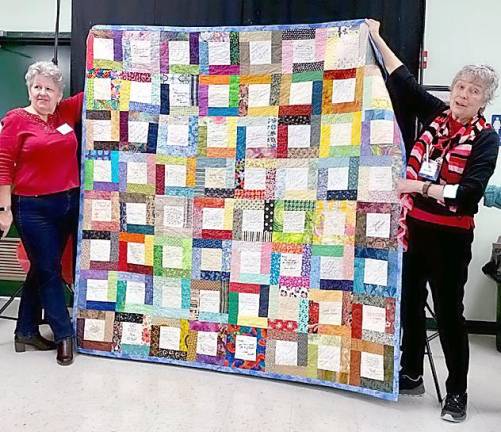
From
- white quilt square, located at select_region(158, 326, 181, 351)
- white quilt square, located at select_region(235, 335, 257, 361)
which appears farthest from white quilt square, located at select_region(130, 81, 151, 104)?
white quilt square, located at select_region(235, 335, 257, 361)

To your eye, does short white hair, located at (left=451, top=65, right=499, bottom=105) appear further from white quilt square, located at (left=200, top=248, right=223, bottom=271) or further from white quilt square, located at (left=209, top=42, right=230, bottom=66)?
white quilt square, located at (left=200, top=248, right=223, bottom=271)

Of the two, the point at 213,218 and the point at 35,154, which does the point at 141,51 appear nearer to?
the point at 35,154

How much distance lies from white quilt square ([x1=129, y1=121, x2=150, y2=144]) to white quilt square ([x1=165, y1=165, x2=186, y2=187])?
172 mm

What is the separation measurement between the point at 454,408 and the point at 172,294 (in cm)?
129

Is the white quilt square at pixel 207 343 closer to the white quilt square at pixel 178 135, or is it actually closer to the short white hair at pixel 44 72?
the white quilt square at pixel 178 135

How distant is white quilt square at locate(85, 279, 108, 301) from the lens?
9.33ft

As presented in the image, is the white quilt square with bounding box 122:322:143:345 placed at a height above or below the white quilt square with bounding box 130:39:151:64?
below

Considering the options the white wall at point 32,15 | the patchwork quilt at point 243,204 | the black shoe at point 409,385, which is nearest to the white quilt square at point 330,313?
the patchwork quilt at point 243,204

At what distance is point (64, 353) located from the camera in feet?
9.10

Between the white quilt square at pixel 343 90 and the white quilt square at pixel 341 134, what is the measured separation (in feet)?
0.34

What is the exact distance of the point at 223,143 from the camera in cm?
266

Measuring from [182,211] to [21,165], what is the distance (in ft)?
2.49

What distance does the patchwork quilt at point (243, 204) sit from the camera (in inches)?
96.4

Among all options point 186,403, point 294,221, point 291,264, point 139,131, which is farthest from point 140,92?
point 186,403
